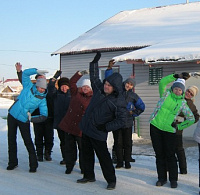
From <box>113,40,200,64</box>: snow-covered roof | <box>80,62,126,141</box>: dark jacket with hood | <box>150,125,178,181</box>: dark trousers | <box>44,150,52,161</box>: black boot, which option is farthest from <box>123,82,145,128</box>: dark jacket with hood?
<box>113,40,200,64</box>: snow-covered roof

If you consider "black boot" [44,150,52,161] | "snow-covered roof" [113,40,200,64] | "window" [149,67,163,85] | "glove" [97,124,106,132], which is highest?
"snow-covered roof" [113,40,200,64]

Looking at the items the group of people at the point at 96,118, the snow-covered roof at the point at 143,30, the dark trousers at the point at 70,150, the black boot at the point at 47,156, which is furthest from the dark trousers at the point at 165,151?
the snow-covered roof at the point at 143,30

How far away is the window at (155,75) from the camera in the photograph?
37.2 ft

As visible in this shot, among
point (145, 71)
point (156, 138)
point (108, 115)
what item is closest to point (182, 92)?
point (156, 138)

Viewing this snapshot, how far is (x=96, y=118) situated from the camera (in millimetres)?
5191

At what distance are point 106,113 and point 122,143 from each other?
6.04 feet

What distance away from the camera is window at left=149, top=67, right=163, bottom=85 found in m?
11.3

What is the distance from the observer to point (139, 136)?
11.7 metres

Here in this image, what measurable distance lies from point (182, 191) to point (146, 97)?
21.9 ft

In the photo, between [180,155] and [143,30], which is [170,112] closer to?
[180,155]

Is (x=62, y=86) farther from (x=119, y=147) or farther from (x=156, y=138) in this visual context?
(x=156, y=138)

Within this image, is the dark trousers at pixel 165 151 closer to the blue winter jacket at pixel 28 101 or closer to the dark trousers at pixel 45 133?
the blue winter jacket at pixel 28 101

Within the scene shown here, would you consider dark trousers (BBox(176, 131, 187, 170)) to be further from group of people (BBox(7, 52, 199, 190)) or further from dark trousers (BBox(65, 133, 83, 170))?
dark trousers (BBox(65, 133, 83, 170))

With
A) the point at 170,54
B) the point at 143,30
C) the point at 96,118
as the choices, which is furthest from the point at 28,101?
the point at 143,30
